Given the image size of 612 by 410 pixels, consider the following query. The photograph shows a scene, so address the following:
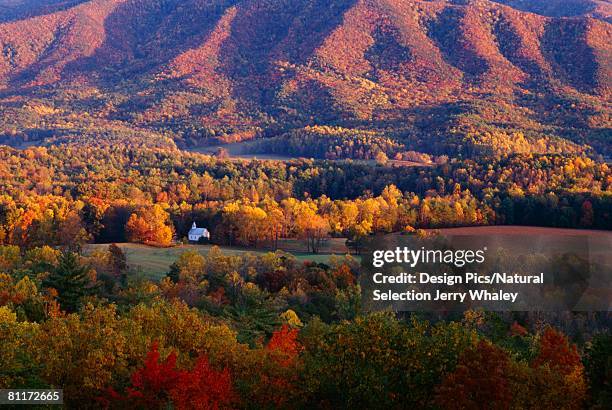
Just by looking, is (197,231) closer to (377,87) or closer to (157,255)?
(157,255)

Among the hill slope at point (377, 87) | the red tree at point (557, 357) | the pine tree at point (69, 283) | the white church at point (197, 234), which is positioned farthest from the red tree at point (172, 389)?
the hill slope at point (377, 87)

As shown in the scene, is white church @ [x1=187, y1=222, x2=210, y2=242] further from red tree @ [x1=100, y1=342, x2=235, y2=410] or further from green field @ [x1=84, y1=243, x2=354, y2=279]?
red tree @ [x1=100, y1=342, x2=235, y2=410]

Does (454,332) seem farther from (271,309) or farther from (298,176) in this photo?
(298,176)

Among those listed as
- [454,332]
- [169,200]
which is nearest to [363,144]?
[169,200]

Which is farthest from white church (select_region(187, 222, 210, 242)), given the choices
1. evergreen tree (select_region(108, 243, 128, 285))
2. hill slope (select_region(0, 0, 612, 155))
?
hill slope (select_region(0, 0, 612, 155))

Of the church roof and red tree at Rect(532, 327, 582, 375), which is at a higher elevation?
red tree at Rect(532, 327, 582, 375)

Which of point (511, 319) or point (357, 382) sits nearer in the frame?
point (357, 382)
